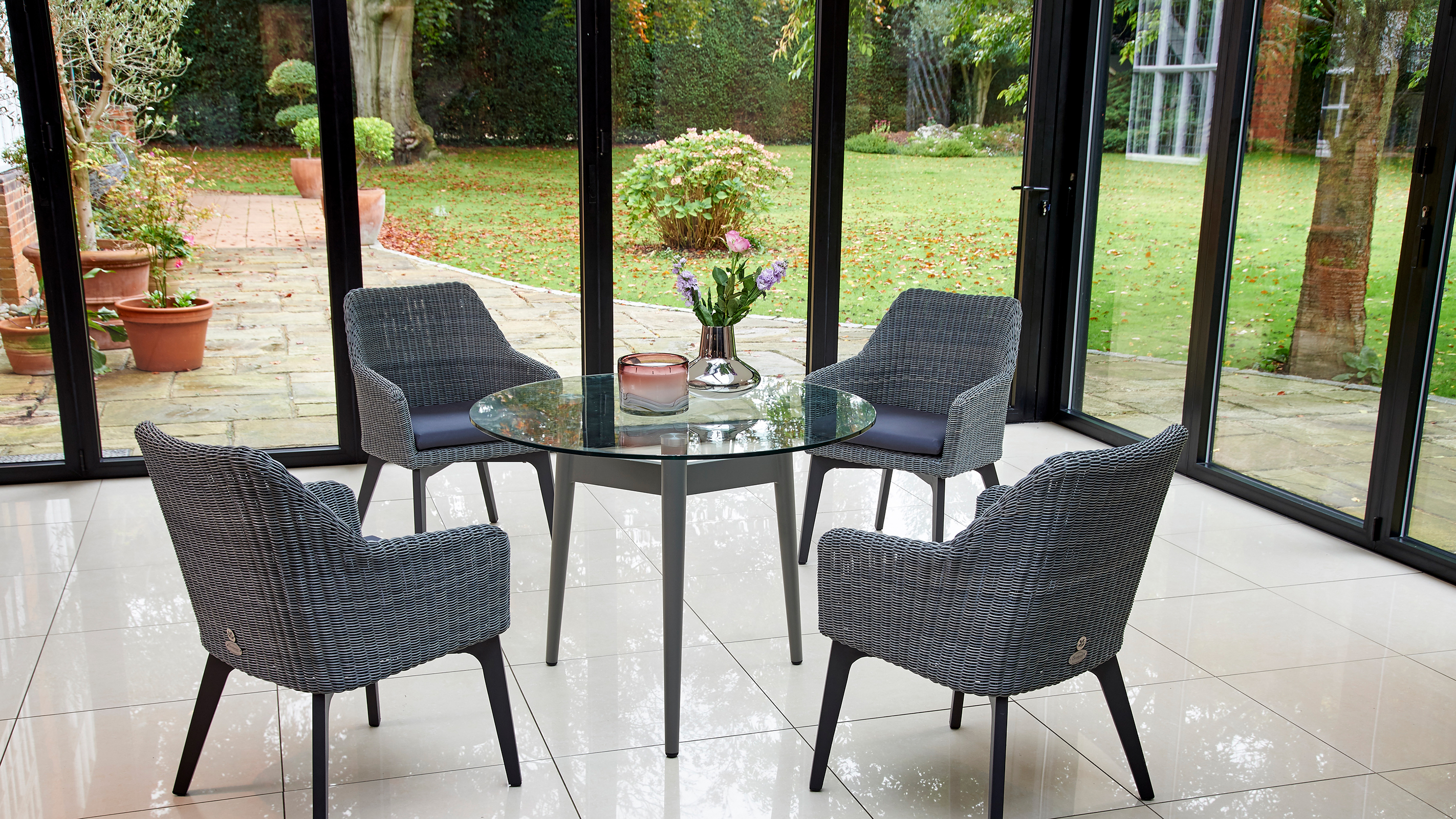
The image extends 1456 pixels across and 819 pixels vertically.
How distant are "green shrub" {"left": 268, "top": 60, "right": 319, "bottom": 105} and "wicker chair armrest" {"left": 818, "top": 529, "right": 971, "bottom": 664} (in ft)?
10.2

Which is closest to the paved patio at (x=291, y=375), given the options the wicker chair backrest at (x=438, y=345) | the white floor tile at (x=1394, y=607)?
the white floor tile at (x=1394, y=607)

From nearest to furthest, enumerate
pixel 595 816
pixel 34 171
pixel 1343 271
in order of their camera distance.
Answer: pixel 595 816
pixel 1343 271
pixel 34 171

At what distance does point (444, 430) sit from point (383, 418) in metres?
0.18

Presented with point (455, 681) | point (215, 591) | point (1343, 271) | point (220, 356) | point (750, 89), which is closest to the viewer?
point (215, 591)

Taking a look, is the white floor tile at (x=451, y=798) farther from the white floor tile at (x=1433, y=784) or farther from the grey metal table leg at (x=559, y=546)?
the white floor tile at (x=1433, y=784)

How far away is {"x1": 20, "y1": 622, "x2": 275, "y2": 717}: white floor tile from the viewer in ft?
9.09

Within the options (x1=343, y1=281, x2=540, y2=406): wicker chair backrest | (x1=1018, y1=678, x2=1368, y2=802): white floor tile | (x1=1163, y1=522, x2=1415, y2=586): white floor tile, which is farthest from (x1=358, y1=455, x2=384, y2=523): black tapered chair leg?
(x1=1163, y1=522, x2=1415, y2=586): white floor tile

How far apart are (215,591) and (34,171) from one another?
2.87m

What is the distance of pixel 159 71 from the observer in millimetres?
4328

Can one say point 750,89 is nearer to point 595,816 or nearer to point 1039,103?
point 1039,103

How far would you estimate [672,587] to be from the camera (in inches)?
102

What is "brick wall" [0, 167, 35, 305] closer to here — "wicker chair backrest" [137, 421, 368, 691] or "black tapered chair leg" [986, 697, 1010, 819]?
"wicker chair backrest" [137, 421, 368, 691]

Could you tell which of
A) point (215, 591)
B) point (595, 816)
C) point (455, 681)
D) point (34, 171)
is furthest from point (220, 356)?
point (595, 816)

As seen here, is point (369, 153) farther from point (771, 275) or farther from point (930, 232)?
point (930, 232)
